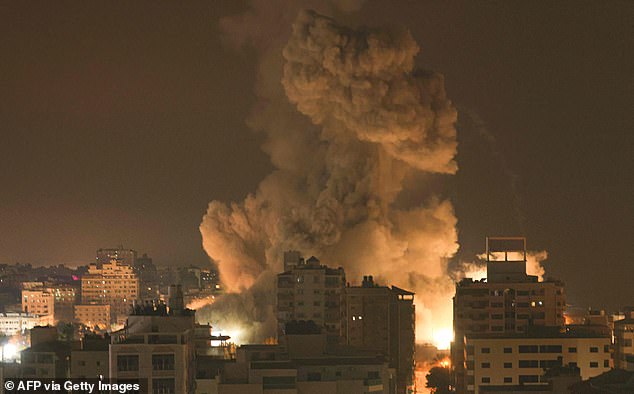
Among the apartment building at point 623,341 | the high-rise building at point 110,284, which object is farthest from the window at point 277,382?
the high-rise building at point 110,284

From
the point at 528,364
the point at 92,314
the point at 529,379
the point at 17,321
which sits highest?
the point at 92,314

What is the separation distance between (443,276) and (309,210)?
17.4 feet

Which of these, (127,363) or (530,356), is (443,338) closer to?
(530,356)

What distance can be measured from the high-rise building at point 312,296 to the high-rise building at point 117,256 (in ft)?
158

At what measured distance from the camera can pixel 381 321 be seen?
52.0m

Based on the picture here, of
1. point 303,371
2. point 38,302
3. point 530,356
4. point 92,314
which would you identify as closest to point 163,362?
point 303,371

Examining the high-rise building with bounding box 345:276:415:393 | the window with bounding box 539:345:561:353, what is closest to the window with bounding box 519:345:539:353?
the window with bounding box 539:345:561:353

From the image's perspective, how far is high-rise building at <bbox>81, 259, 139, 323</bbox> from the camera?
304ft

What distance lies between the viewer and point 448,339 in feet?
179

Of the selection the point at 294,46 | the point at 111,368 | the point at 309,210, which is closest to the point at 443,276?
the point at 309,210

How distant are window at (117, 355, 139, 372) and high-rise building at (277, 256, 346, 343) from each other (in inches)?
816

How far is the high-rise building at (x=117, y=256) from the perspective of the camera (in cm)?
9894

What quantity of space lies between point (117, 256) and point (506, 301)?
55029 mm

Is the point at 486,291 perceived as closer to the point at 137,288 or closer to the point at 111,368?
the point at 111,368
